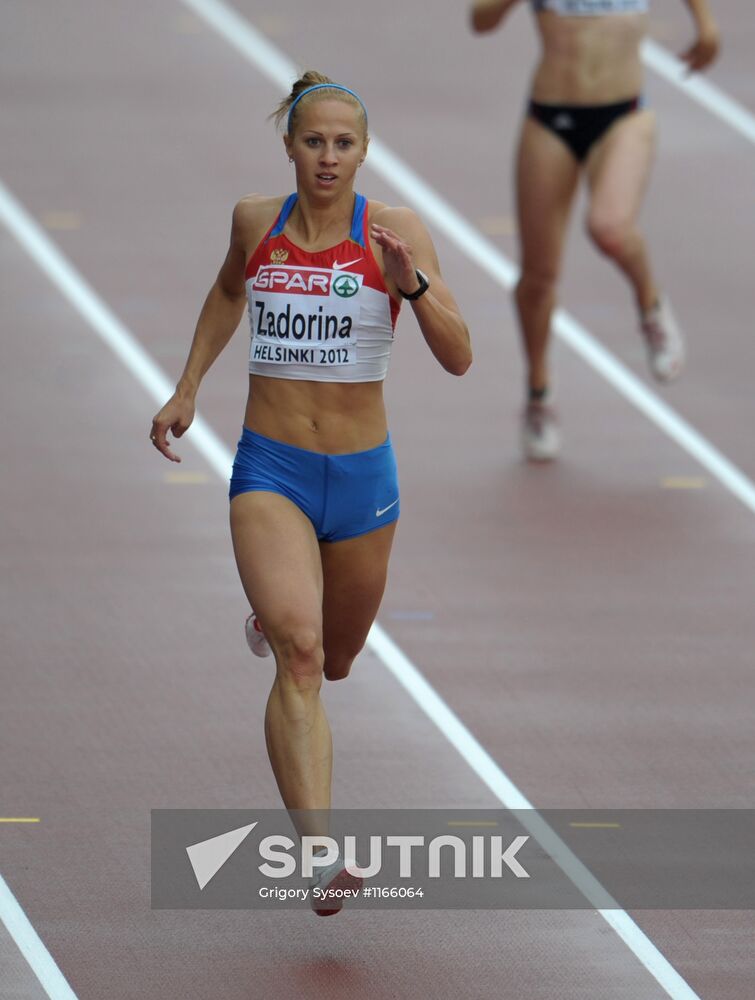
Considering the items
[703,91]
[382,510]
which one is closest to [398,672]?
[382,510]

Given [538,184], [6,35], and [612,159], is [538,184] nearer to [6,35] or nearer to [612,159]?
[612,159]

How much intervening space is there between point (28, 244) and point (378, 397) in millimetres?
8244

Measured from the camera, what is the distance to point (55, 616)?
8.83 m

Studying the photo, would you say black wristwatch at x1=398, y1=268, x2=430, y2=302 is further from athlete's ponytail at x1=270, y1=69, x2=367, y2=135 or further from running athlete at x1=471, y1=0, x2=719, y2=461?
running athlete at x1=471, y1=0, x2=719, y2=461

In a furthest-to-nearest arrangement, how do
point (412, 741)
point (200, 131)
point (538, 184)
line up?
point (200, 131) < point (538, 184) < point (412, 741)

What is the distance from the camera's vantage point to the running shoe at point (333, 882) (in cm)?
570

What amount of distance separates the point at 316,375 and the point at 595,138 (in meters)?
4.78

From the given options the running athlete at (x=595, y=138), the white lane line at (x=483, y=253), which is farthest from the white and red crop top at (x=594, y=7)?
the white lane line at (x=483, y=253)

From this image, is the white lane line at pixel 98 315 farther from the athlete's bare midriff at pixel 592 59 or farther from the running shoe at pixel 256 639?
the running shoe at pixel 256 639

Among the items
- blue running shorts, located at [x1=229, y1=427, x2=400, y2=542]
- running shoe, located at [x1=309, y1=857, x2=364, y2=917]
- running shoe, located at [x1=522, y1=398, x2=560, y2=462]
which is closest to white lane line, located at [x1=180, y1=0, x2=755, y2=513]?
running shoe, located at [x1=522, y1=398, x2=560, y2=462]

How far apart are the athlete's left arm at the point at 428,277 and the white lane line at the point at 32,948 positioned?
200cm

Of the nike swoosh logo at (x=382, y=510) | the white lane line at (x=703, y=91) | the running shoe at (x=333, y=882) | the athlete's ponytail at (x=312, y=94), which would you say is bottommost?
the white lane line at (x=703, y=91)

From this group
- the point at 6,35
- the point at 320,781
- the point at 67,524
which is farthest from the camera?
the point at 6,35

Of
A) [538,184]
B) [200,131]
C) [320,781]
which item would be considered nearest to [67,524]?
[538,184]
